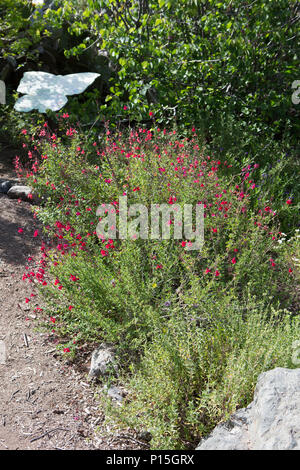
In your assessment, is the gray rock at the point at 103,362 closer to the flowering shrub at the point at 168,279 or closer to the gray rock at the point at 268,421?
the flowering shrub at the point at 168,279

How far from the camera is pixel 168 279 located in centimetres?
298

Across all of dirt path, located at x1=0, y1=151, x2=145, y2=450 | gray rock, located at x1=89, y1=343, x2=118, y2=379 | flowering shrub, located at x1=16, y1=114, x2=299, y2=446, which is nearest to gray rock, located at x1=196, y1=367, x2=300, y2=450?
flowering shrub, located at x1=16, y1=114, x2=299, y2=446

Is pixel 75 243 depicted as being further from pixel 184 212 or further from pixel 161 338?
pixel 161 338

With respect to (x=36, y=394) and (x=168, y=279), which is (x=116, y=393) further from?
(x=168, y=279)

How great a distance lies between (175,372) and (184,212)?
147 centimetres

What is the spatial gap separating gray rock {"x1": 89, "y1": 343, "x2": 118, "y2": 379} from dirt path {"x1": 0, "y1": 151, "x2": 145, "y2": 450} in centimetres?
10

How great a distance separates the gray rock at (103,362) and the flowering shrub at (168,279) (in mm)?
82

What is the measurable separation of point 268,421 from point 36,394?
4.89ft

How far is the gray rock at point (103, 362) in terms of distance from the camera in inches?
105

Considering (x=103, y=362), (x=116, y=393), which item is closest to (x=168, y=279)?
(x=103, y=362)

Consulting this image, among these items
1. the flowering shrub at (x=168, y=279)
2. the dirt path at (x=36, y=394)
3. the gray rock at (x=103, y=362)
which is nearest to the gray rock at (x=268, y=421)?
the flowering shrub at (x=168, y=279)

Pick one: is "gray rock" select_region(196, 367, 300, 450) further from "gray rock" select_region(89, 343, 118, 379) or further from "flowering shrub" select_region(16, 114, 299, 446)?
"gray rock" select_region(89, 343, 118, 379)

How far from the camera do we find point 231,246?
3.38 metres
